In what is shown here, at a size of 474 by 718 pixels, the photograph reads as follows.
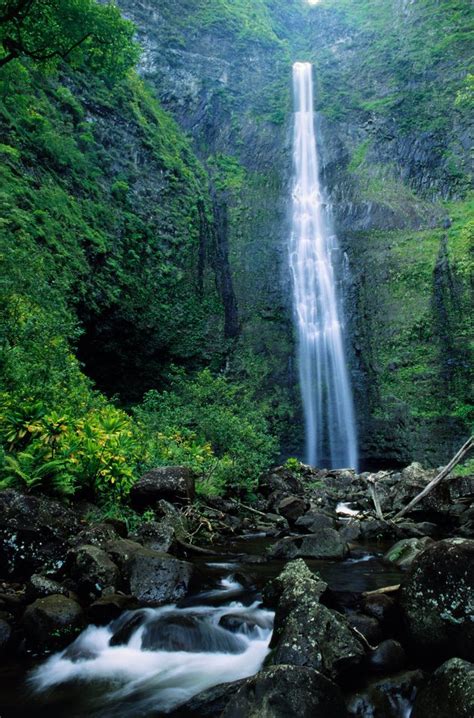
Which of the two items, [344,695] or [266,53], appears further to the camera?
[266,53]

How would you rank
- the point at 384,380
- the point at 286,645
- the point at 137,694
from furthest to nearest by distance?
the point at 384,380 → the point at 137,694 → the point at 286,645

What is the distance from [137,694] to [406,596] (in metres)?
2.81

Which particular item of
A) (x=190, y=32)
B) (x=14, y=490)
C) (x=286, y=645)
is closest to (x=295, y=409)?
(x=14, y=490)

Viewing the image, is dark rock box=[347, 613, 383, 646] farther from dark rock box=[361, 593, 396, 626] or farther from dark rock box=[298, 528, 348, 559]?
dark rock box=[298, 528, 348, 559]

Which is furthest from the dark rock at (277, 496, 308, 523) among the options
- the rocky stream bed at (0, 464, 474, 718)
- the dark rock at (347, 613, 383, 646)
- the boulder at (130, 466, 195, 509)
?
the dark rock at (347, 613, 383, 646)

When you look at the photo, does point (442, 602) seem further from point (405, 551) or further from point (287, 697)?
point (405, 551)

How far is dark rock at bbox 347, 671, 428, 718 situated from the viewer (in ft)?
11.7

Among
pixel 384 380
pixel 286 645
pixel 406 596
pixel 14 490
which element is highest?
pixel 384 380

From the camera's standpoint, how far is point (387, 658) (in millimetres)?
4086

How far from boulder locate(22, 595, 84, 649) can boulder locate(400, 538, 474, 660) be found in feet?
11.7

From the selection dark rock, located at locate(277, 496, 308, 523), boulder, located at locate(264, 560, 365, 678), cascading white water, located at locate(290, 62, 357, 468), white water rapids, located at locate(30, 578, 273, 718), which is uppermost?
cascading white water, located at locate(290, 62, 357, 468)

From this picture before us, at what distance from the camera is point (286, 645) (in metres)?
4.10

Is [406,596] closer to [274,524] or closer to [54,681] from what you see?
[54,681]

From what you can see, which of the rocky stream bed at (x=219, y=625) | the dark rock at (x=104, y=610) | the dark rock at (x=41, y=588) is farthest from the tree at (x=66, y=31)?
the dark rock at (x=104, y=610)
